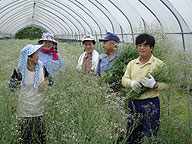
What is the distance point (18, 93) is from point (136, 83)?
1.34 meters

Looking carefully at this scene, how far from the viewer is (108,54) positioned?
4.09 metres

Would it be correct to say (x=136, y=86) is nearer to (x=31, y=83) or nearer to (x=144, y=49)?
(x=144, y=49)

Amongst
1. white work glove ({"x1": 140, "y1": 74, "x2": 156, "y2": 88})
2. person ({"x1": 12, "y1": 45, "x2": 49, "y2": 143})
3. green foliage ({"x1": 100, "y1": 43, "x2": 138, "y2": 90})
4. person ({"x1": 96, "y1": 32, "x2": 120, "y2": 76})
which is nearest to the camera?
white work glove ({"x1": 140, "y1": 74, "x2": 156, "y2": 88})

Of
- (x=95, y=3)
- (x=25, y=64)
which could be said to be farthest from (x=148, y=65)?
(x=95, y=3)

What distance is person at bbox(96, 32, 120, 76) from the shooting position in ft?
13.0

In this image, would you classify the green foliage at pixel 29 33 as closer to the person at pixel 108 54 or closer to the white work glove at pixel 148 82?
the person at pixel 108 54

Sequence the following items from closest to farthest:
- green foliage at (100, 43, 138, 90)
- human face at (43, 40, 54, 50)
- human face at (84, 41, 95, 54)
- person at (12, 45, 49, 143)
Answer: person at (12, 45, 49, 143) < green foliage at (100, 43, 138, 90) < human face at (43, 40, 54, 50) < human face at (84, 41, 95, 54)

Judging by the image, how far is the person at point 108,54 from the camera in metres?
3.97

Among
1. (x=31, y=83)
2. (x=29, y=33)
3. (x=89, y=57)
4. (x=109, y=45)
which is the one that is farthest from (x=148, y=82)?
(x=29, y=33)

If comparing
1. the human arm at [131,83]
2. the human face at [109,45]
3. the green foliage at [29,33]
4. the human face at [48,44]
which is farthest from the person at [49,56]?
the green foliage at [29,33]

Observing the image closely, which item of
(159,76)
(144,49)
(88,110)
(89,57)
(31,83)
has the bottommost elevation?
(88,110)

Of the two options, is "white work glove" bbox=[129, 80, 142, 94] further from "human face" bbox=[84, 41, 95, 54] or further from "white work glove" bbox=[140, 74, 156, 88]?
"human face" bbox=[84, 41, 95, 54]

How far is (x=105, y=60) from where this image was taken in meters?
4.04

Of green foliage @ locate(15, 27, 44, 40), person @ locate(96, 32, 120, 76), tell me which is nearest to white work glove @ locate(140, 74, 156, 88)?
person @ locate(96, 32, 120, 76)
